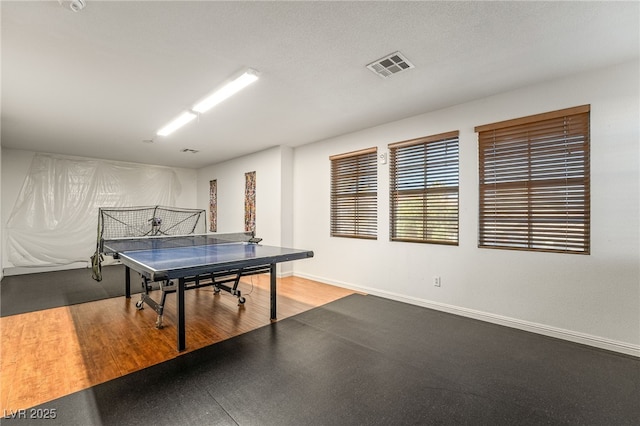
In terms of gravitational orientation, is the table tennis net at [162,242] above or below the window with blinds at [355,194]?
below

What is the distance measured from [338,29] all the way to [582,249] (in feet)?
9.95

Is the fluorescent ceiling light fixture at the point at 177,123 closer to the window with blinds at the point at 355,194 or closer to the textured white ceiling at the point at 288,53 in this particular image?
the textured white ceiling at the point at 288,53

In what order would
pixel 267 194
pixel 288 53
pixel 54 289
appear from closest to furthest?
pixel 288 53, pixel 54 289, pixel 267 194

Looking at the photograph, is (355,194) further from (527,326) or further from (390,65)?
(527,326)

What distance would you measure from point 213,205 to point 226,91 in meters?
4.99

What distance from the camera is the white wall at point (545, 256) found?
251cm

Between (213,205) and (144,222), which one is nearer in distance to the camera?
(144,222)

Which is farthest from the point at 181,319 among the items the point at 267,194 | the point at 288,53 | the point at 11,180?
the point at 11,180

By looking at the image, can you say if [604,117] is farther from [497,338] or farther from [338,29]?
[338,29]

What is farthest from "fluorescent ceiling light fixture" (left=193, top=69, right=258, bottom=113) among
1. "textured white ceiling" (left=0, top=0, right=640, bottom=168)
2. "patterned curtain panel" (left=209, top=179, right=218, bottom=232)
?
"patterned curtain panel" (left=209, top=179, right=218, bottom=232)

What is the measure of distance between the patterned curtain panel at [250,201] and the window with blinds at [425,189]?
3.18 meters

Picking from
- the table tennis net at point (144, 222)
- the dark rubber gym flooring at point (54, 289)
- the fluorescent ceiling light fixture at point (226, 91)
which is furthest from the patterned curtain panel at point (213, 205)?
the fluorescent ceiling light fixture at point (226, 91)

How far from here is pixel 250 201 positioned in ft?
20.5

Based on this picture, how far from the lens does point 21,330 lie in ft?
9.70
